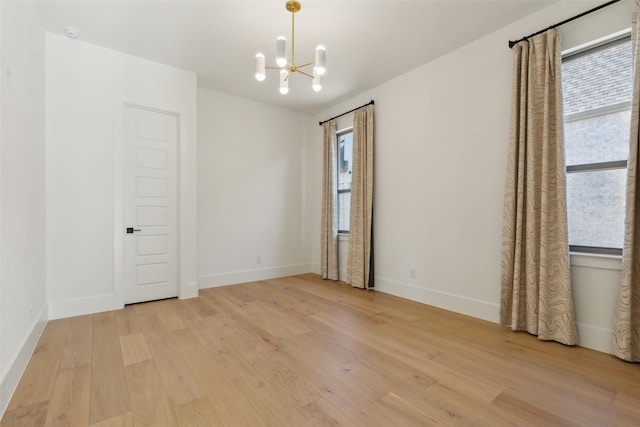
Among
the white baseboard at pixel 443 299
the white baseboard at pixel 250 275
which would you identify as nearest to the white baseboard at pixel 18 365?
the white baseboard at pixel 250 275

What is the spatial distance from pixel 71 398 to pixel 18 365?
1.78ft

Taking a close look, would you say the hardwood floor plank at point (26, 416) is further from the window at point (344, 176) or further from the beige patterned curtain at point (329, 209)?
the window at point (344, 176)

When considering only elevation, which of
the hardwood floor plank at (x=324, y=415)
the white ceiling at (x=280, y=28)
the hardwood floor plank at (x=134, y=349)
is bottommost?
the hardwood floor plank at (x=134, y=349)

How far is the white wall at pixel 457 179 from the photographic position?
2.44 m

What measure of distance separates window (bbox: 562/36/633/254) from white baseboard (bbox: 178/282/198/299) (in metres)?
4.15

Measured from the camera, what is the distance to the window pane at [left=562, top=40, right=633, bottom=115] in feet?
7.61

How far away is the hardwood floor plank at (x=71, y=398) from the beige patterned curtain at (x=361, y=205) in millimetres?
3215

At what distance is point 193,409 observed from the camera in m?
1.65

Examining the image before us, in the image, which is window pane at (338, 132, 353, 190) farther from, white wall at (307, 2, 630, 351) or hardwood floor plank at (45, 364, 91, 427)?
hardwood floor plank at (45, 364, 91, 427)

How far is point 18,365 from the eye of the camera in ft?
6.33

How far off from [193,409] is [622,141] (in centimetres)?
360

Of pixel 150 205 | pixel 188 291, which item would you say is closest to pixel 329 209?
pixel 188 291

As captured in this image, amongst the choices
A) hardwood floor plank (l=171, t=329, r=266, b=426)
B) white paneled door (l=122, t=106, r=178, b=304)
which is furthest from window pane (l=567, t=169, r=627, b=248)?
white paneled door (l=122, t=106, r=178, b=304)

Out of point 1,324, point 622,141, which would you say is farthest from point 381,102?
point 1,324
